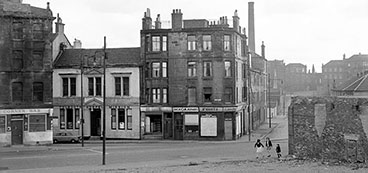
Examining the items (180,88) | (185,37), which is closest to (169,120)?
(180,88)

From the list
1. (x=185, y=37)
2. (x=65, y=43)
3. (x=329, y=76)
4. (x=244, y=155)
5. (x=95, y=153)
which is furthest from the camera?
(x=329, y=76)

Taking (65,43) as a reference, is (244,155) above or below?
below

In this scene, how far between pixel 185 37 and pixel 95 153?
18.2 m

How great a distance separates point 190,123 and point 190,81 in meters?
4.47

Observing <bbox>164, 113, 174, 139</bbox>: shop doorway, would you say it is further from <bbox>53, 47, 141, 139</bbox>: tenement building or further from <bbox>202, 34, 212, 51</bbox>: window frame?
<bbox>202, 34, 212, 51</bbox>: window frame

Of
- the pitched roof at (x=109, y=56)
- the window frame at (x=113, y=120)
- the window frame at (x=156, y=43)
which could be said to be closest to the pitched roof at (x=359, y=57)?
the pitched roof at (x=109, y=56)

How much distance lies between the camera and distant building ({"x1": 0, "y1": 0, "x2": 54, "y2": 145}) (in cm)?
4512

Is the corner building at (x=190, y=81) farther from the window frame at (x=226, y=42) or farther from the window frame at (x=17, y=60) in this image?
the window frame at (x=17, y=60)

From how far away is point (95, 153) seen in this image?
3869 centimetres

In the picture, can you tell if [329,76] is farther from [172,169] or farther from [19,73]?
[172,169]

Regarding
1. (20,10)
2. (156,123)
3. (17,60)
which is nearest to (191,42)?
(156,123)

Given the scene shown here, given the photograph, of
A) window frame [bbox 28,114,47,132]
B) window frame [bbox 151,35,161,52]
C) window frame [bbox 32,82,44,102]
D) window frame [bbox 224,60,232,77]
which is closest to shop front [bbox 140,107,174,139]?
window frame [bbox 151,35,161,52]

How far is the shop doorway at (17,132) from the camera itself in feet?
148

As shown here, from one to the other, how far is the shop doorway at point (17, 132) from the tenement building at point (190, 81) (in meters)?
12.6
